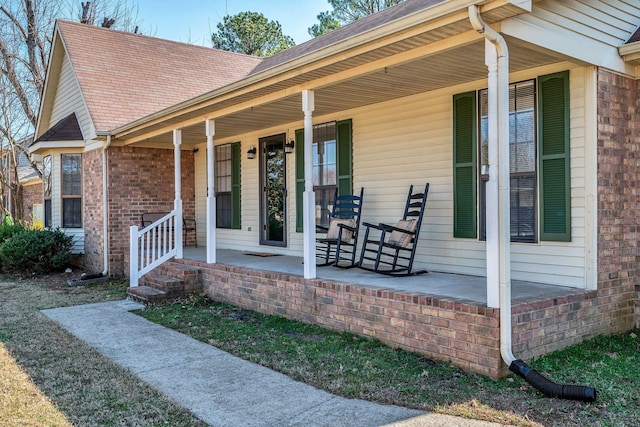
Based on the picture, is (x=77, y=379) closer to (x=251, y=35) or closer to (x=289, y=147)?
(x=289, y=147)

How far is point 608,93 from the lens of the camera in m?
4.85

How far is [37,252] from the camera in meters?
10.2

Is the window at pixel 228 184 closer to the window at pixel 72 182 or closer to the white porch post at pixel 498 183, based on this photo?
the window at pixel 72 182

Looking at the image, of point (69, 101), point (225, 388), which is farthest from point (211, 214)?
point (69, 101)

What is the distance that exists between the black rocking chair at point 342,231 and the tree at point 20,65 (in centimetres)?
1226

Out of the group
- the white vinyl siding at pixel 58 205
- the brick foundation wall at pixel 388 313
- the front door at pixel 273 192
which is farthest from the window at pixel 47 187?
the brick foundation wall at pixel 388 313

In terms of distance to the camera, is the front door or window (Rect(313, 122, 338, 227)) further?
the front door

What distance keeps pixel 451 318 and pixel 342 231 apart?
2668 millimetres

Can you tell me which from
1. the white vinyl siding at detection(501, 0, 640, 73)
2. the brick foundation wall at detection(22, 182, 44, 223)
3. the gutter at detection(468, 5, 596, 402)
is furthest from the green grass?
the brick foundation wall at detection(22, 182, 44, 223)

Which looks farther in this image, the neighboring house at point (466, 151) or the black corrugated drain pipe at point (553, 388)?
the neighboring house at point (466, 151)

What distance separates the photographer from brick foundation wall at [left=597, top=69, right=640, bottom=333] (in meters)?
4.79

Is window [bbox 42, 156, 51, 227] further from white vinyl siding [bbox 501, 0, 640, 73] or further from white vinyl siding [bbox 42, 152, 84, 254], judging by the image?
white vinyl siding [bbox 501, 0, 640, 73]

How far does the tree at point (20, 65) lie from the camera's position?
632 inches

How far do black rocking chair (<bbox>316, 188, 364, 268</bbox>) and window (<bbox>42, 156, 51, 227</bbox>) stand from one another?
757cm
